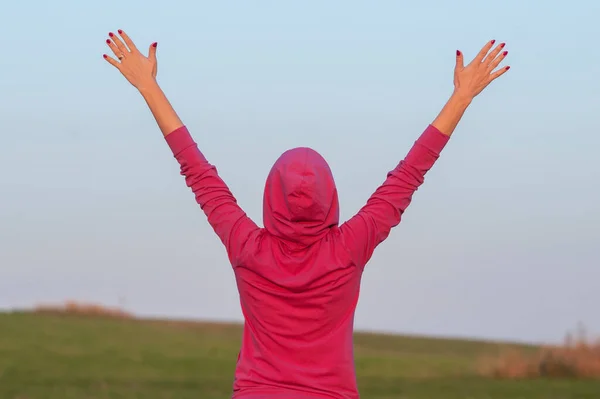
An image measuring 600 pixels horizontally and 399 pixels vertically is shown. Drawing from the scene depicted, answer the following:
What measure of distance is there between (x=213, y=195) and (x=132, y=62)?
2.56 feet

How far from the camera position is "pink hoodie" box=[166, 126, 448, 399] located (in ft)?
12.4

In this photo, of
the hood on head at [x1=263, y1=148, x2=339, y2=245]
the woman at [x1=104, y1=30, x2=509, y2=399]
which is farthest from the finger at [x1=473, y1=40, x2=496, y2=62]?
the hood on head at [x1=263, y1=148, x2=339, y2=245]

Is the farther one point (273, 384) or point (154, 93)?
point (154, 93)

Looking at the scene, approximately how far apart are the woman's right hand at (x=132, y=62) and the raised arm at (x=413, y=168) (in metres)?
1.10

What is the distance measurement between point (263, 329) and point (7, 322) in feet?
107

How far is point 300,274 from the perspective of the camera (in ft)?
12.4

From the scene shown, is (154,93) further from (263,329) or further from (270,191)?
(263,329)

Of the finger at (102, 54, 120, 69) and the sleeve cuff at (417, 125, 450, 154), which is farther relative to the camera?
the finger at (102, 54, 120, 69)

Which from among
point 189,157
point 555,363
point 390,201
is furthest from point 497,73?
point 555,363

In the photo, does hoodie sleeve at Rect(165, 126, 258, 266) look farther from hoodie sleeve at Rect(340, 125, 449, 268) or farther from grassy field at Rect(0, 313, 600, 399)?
grassy field at Rect(0, 313, 600, 399)

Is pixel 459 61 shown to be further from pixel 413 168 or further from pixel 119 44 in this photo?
pixel 119 44

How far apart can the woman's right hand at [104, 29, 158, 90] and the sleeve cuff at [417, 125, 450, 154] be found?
3.70 ft

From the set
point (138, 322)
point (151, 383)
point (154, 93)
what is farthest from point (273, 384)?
point (138, 322)

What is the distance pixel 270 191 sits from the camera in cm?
382
